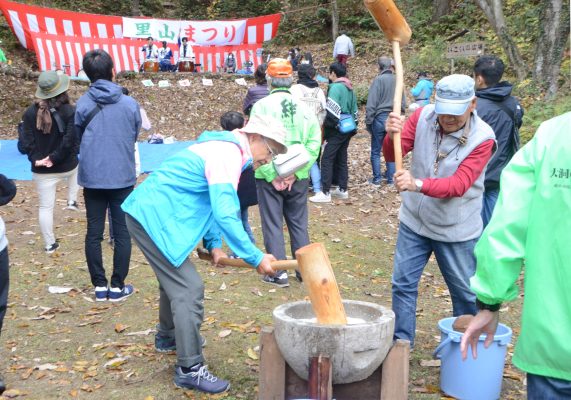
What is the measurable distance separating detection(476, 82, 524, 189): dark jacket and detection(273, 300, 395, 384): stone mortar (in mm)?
3033

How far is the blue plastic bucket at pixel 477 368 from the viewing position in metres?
4.36

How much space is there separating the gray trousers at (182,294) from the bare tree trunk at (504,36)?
1468 centimetres

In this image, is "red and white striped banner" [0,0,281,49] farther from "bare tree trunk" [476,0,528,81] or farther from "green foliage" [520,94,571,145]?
"green foliage" [520,94,571,145]

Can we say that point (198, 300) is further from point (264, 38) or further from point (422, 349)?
point (264, 38)

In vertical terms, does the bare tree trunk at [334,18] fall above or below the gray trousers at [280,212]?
above

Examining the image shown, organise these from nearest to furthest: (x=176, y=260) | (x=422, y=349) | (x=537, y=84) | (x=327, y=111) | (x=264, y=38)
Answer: (x=176, y=260) < (x=422, y=349) < (x=327, y=111) < (x=537, y=84) < (x=264, y=38)

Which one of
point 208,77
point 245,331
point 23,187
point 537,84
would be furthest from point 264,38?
point 245,331

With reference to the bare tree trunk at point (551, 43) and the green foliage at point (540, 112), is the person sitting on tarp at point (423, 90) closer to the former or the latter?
the green foliage at point (540, 112)

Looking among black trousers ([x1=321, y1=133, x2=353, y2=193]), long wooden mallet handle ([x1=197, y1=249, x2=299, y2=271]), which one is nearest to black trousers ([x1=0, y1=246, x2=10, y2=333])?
long wooden mallet handle ([x1=197, y1=249, x2=299, y2=271])

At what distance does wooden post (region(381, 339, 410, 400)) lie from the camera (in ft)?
12.6

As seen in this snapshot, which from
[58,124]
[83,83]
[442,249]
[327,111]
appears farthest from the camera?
[83,83]

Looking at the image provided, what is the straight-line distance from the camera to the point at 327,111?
10227mm

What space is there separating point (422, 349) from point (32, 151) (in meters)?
4.85

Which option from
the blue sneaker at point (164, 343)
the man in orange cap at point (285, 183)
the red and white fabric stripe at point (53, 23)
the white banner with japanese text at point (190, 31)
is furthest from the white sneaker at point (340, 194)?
the red and white fabric stripe at point (53, 23)
